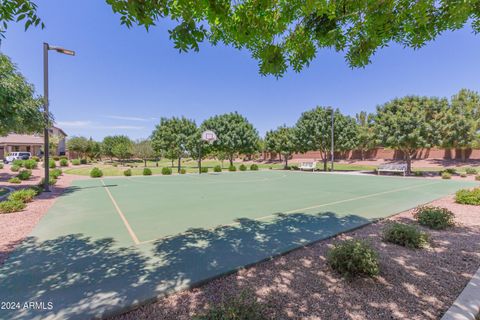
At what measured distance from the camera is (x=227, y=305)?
2.44 meters

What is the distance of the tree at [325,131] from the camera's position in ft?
82.5

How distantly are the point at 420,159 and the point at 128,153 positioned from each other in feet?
159

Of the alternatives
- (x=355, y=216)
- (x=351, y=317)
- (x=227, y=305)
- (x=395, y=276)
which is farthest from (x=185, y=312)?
(x=355, y=216)

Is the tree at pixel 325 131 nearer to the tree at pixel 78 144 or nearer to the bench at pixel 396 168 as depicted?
the bench at pixel 396 168

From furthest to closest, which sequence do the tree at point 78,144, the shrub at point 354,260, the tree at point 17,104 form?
1. the tree at point 78,144
2. the tree at point 17,104
3. the shrub at point 354,260

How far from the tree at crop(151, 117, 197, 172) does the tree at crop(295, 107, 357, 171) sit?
13.6 m

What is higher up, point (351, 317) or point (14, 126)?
point (14, 126)

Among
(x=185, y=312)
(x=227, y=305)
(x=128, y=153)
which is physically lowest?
(x=185, y=312)

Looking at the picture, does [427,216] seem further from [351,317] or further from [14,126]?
[14,126]

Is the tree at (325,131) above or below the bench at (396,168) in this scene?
above

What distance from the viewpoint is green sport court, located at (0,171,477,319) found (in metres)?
3.05

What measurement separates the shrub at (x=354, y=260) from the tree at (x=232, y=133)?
25.5 m

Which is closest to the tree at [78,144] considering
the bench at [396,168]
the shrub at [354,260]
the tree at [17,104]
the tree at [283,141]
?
the tree at [283,141]

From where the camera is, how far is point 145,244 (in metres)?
4.87
